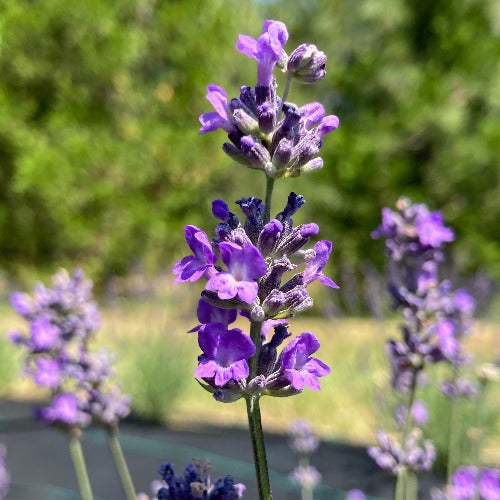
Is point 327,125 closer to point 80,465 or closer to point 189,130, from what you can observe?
point 80,465

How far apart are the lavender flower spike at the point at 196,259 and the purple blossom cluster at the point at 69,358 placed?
103 centimetres

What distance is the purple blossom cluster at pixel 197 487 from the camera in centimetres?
100

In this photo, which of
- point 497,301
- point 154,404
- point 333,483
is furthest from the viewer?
point 497,301

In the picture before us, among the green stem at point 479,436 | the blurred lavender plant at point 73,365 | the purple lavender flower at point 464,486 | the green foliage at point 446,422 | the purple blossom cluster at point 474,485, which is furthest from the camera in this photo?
the green foliage at point 446,422

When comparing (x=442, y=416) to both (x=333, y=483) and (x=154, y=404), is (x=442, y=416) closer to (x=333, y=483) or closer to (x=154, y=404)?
(x=333, y=483)

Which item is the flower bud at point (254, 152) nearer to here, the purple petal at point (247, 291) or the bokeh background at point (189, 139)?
the purple petal at point (247, 291)

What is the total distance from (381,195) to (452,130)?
1.71 m

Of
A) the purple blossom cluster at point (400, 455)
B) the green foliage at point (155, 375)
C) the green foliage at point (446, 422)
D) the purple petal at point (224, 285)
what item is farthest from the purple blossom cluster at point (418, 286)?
the green foliage at point (155, 375)

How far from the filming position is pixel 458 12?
42.0 feet

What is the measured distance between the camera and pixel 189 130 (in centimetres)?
1289

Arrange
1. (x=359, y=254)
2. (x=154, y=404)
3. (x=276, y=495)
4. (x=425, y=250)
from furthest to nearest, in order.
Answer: (x=359, y=254) → (x=154, y=404) → (x=276, y=495) → (x=425, y=250)

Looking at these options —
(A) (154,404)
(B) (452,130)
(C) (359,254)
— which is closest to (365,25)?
(B) (452,130)

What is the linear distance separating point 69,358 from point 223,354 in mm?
1211

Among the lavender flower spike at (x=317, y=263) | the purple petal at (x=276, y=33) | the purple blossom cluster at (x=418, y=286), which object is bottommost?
the lavender flower spike at (x=317, y=263)
